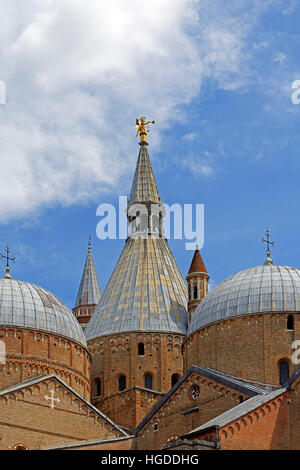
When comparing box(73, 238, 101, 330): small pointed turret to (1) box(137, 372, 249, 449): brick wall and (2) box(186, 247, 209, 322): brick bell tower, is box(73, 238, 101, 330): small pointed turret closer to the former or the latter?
(2) box(186, 247, 209, 322): brick bell tower

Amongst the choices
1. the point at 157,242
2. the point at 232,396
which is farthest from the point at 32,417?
the point at 157,242

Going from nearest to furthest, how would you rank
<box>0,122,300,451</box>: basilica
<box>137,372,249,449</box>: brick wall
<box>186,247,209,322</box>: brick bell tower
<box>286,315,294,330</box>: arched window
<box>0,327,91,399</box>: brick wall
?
<box>0,122,300,451</box>: basilica → <box>137,372,249,449</box>: brick wall → <box>286,315,294,330</box>: arched window → <box>0,327,91,399</box>: brick wall → <box>186,247,209,322</box>: brick bell tower

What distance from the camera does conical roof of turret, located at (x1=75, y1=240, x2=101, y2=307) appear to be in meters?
67.2

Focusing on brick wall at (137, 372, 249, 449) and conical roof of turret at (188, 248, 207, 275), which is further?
conical roof of turret at (188, 248, 207, 275)

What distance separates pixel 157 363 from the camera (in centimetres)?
Result: 5141

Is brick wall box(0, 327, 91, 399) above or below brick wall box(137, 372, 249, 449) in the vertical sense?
above

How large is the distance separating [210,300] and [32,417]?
993 centimetres

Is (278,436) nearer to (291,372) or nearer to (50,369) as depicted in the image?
(291,372)

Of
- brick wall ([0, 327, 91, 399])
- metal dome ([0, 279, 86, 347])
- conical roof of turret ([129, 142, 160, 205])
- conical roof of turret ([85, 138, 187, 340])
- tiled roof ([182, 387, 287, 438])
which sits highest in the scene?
conical roof of turret ([129, 142, 160, 205])

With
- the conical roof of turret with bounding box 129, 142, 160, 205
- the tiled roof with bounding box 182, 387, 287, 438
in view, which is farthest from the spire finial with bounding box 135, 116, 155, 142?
the tiled roof with bounding box 182, 387, 287, 438

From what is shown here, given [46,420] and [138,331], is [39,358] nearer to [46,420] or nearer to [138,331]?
[46,420]

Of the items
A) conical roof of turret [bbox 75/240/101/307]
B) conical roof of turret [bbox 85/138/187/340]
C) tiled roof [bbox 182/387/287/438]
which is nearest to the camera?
tiled roof [bbox 182/387/287/438]

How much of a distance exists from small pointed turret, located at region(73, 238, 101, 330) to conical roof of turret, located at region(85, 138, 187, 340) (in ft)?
34.3
